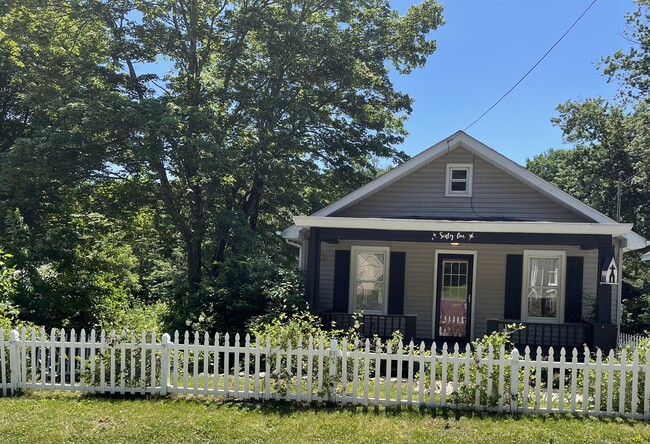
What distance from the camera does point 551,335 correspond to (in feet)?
33.8

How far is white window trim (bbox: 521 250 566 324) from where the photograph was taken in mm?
11164

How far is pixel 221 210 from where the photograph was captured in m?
16.6

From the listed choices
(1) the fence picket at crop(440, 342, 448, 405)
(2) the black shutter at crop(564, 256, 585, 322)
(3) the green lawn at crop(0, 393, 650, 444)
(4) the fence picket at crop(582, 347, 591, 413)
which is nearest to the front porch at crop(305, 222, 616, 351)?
(2) the black shutter at crop(564, 256, 585, 322)

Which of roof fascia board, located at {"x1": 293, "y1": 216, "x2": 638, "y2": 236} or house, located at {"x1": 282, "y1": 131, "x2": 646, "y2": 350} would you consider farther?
house, located at {"x1": 282, "y1": 131, "x2": 646, "y2": 350}

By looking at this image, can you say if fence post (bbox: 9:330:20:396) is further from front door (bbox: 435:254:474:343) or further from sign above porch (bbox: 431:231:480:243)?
front door (bbox: 435:254:474:343)

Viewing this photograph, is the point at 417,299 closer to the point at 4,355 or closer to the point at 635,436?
the point at 635,436

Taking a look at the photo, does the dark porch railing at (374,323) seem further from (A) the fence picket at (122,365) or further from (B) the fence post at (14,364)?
(B) the fence post at (14,364)

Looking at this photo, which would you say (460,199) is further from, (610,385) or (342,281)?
(610,385)

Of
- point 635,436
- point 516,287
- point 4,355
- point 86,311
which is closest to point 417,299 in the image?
point 516,287

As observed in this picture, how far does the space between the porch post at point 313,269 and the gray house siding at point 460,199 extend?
141 cm

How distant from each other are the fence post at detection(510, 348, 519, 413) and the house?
4.41m

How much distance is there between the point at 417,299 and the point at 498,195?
316 centimetres

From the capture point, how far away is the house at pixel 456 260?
11000 mm

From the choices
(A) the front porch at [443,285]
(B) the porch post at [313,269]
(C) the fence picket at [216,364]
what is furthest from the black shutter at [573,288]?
(C) the fence picket at [216,364]
